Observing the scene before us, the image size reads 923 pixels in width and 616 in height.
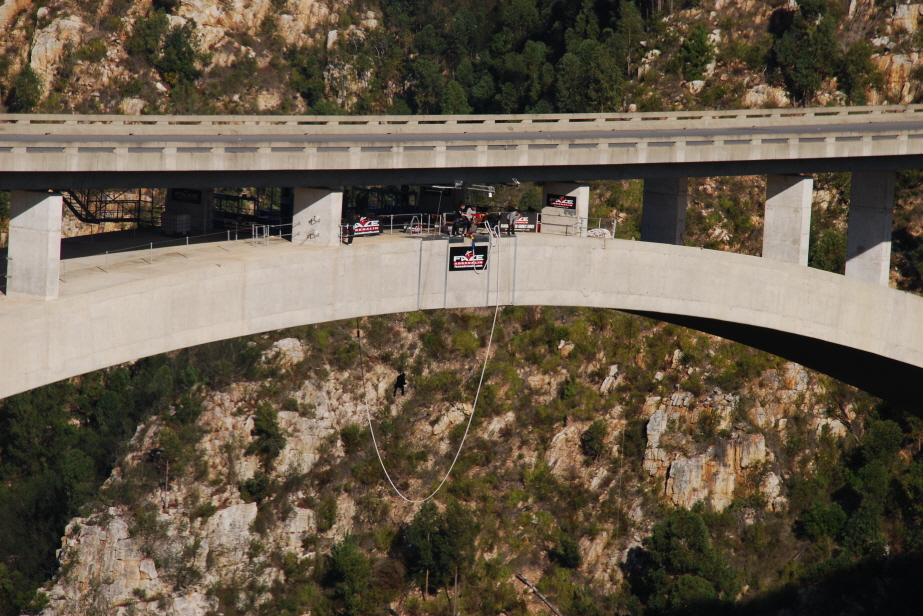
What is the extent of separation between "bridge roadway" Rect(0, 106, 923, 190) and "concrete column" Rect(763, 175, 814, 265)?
94 cm

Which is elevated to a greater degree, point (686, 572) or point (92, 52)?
point (92, 52)

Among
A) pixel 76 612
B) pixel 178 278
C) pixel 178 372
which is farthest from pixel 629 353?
pixel 178 278

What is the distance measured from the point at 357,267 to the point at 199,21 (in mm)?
90464

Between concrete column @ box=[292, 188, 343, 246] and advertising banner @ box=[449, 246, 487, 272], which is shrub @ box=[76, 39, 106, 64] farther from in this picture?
advertising banner @ box=[449, 246, 487, 272]

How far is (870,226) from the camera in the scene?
53.7m

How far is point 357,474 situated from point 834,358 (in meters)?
50.2

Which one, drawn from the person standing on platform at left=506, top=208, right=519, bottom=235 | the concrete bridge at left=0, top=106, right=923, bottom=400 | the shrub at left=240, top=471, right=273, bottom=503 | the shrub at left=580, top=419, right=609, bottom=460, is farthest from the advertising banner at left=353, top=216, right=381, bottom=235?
the shrub at left=240, top=471, right=273, bottom=503

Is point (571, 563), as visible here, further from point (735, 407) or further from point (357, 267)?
point (357, 267)

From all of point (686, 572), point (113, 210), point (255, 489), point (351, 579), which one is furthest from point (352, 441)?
point (113, 210)

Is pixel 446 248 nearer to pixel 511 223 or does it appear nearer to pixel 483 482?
pixel 511 223

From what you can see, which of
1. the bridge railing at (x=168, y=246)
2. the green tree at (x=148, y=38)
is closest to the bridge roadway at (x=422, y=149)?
the bridge railing at (x=168, y=246)

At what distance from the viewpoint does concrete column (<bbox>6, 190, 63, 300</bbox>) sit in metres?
34.3

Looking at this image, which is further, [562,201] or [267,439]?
[267,439]

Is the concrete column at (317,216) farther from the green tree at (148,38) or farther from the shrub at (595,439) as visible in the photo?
the green tree at (148,38)
